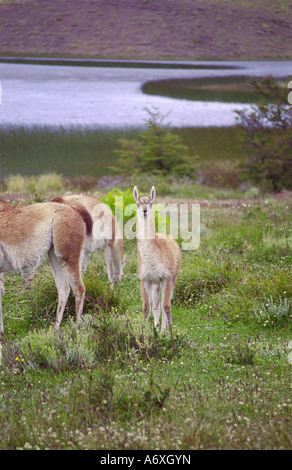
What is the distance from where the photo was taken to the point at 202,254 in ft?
33.8

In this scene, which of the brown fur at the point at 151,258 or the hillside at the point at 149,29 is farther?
the hillside at the point at 149,29

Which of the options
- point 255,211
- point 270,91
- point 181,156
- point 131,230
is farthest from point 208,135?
point 131,230

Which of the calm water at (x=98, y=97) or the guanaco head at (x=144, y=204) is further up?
the guanaco head at (x=144, y=204)

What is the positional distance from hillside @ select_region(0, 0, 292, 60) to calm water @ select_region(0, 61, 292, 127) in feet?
3.75

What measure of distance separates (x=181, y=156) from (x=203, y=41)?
16.5ft

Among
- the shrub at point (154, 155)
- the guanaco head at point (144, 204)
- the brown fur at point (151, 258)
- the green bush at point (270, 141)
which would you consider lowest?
the shrub at point (154, 155)

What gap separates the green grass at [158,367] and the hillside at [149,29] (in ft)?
46.5

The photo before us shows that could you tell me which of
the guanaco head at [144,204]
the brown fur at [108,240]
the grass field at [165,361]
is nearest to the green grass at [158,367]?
the grass field at [165,361]

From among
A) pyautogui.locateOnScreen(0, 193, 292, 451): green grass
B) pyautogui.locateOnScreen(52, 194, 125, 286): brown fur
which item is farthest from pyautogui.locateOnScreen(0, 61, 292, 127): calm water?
pyautogui.locateOnScreen(0, 193, 292, 451): green grass

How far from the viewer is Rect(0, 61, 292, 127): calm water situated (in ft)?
73.8

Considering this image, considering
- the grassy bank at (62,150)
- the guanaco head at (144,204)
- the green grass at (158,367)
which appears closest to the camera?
the green grass at (158,367)

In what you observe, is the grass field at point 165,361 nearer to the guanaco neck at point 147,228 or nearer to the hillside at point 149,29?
the guanaco neck at point 147,228

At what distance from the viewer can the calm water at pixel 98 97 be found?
73.8 ft
